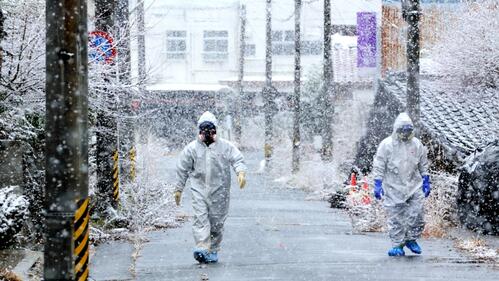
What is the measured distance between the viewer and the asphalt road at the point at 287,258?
10.0m

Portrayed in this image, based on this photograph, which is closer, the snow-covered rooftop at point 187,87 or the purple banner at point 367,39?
the purple banner at point 367,39

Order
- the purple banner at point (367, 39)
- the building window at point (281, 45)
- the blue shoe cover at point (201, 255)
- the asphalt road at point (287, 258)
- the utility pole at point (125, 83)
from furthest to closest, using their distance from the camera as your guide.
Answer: the building window at point (281, 45) < the purple banner at point (367, 39) < the utility pole at point (125, 83) < the blue shoe cover at point (201, 255) < the asphalt road at point (287, 258)

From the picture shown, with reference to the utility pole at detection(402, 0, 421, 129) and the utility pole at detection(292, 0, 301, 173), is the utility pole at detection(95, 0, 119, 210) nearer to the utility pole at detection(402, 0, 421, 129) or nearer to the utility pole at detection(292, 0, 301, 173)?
the utility pole at detection(402, 0, 421, 129)

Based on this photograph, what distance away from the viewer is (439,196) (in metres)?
15.2

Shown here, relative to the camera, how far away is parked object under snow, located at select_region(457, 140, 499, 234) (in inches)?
543

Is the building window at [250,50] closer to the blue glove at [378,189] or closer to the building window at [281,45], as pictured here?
the building window at [281,45]

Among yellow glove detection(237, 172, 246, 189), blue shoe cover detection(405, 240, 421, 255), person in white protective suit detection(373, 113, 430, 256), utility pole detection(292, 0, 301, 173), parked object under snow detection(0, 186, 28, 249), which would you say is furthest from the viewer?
utility pole detection(292, 0, 301, 173)

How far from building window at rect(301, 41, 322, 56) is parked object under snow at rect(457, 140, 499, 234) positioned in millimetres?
43378

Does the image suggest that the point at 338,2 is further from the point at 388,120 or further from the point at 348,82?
the point at 388,120

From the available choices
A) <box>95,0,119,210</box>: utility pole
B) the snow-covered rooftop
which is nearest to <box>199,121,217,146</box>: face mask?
<box>95,0,119,210</box>: utility pole

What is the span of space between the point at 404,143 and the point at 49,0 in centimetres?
677

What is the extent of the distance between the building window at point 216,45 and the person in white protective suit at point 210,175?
4677 centimetres

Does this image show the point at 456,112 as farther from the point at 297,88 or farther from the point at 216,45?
the point at 216,45

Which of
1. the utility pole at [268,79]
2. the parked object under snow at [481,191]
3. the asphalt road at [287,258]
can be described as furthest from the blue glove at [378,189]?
the utility pole at [268,79]
